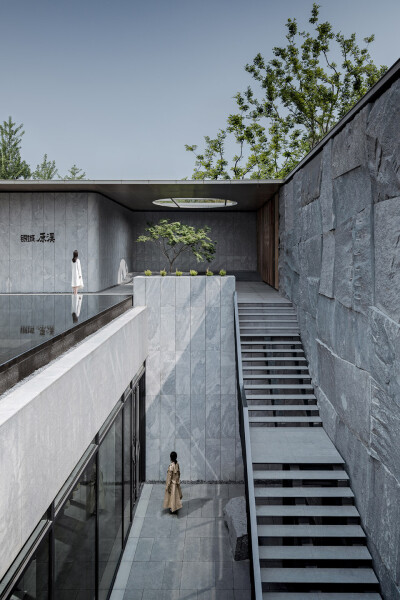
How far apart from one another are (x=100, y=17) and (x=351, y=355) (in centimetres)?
3144

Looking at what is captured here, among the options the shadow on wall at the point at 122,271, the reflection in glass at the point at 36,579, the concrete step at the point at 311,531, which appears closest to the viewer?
the reflection in glass at the point at 36,579

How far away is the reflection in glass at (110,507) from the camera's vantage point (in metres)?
7.54

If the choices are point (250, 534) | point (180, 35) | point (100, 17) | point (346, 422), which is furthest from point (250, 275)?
point (180, 35)

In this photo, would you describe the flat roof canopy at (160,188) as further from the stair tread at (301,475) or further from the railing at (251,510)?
the stair tread at (301,475)

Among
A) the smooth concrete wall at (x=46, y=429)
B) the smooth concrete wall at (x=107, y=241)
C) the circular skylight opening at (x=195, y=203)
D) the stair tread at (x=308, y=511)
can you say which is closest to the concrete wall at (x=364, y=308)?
the stair tread at (x=308, y=511)

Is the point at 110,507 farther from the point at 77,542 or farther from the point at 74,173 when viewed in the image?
the point at 74,173

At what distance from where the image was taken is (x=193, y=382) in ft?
41.9

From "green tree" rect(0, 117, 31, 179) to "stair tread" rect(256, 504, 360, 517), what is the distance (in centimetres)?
3886

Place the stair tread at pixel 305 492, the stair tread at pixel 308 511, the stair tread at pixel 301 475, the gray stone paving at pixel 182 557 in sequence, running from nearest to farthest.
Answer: the stair tread at pixel 308 511
the stair tread at pixel 305 492
the stair tread at pixel 301 475
the gray stone paving at pixel 182 557

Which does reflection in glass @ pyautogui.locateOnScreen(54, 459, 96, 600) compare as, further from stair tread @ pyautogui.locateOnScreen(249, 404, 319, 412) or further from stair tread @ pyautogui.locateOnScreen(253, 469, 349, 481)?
stair tread @ pyautogui.locateOnScreen(249, 404, 319, 412)

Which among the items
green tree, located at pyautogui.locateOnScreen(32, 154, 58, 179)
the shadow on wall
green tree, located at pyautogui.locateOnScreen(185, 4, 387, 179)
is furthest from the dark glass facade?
green tree, located at pyautogui.locateOnScreen(32, 154, 58, 179)

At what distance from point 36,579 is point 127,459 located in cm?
590

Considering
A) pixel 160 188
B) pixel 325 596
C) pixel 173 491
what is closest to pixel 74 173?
pixel 160 188

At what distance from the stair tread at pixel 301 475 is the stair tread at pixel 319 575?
1.31 m
